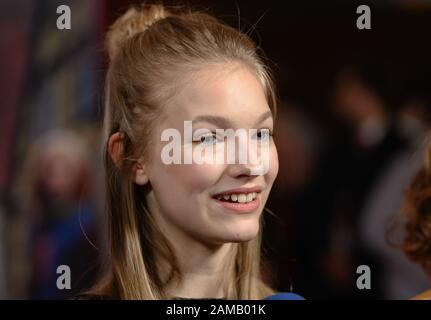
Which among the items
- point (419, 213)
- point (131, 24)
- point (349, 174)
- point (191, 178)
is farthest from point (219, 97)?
point (419, 213)

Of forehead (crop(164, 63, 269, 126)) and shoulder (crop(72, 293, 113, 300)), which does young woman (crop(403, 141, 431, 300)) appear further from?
shoulder (crop(72, 293, 113, 300))

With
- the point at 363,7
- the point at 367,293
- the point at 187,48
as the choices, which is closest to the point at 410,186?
the point at 367,293

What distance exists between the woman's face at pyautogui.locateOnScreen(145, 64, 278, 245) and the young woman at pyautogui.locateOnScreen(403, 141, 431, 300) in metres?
0.38

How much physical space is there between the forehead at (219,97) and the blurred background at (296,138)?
0.64 feet

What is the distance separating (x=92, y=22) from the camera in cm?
127

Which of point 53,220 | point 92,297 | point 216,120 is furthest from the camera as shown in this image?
point 53,220

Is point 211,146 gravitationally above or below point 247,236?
above

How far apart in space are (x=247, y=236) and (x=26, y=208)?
0.49 m

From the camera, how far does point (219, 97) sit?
1081mm

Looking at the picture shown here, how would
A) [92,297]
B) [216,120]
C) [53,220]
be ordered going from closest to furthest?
[216,120] < [92,297] < [53,220]

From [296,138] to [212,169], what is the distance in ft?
0.88

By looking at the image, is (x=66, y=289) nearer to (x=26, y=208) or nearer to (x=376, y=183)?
(x=26, y=208)

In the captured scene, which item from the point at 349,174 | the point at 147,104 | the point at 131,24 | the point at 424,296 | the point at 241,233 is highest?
the point at 131,24

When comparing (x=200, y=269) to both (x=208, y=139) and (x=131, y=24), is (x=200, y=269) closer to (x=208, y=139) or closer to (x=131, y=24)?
(x=208, y=139)
